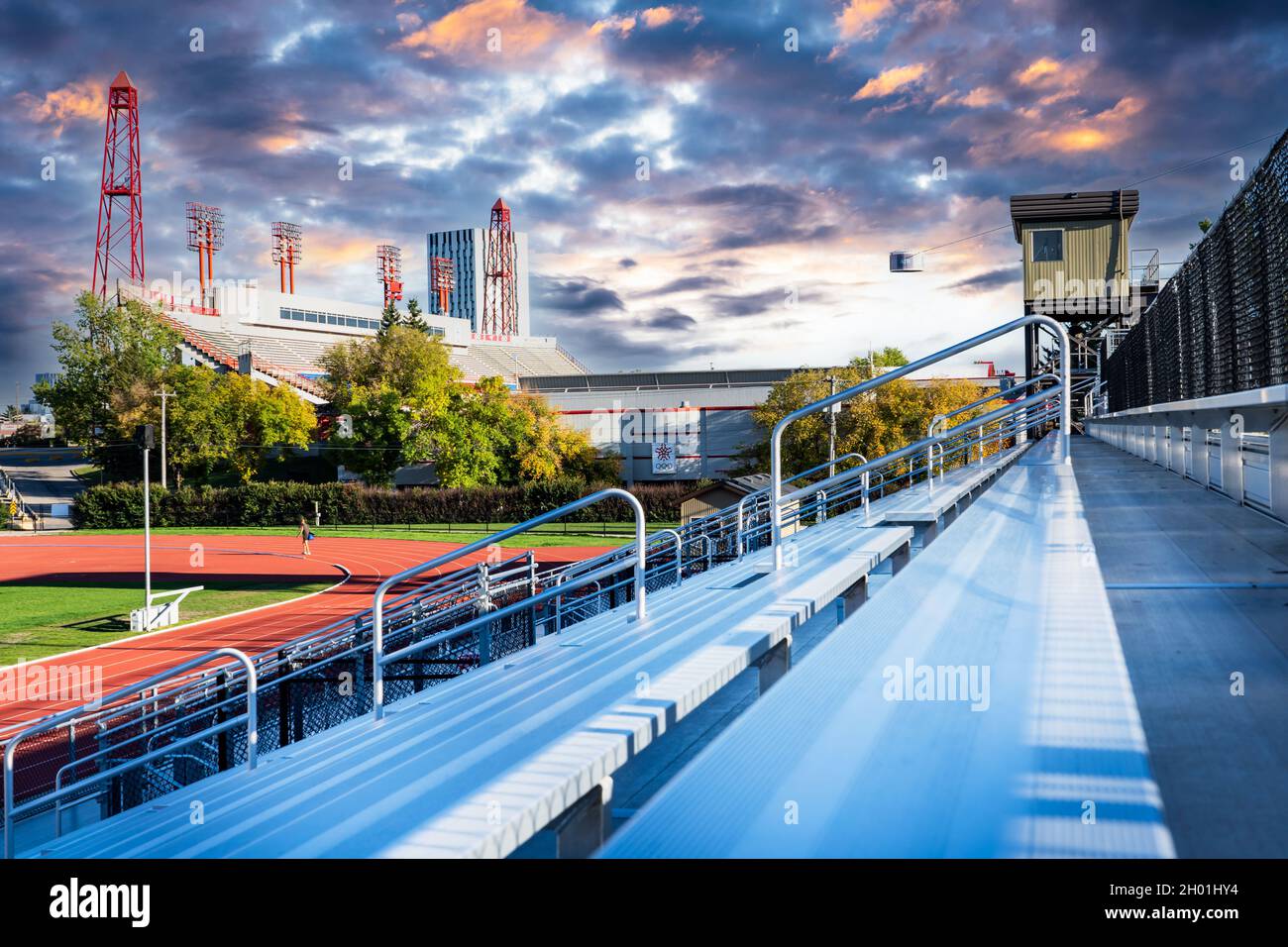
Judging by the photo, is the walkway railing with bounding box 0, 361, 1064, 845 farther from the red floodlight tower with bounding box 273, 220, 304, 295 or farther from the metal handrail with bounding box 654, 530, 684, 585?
the red floodlight tower with bounding box 273, 220, 304, 295

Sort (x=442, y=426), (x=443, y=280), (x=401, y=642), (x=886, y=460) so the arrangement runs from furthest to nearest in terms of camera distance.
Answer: (x=443, y=280), (x=442, y=426), (x=401, y=642), (x=886, y=460)

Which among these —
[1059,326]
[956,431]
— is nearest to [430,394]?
[956,431]

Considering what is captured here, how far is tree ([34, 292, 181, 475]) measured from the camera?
6494cm

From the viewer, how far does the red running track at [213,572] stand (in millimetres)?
18422

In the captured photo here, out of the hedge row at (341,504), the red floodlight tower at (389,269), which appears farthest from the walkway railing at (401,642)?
the red floodlight tower at (389,269)

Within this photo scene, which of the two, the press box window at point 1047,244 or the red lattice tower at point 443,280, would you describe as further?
the red lattice tower at point 443,280

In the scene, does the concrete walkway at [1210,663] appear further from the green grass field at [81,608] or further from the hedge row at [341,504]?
the hedge row at [341,504]

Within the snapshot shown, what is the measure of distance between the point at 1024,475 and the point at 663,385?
196 ft

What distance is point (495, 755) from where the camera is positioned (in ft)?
11.0

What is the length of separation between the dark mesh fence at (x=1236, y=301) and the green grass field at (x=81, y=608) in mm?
20706

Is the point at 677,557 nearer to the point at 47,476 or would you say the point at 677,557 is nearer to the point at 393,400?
the point at 393,400

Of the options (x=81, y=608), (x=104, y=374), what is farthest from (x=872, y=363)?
(x=104, y=374)

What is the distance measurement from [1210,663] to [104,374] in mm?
75443
